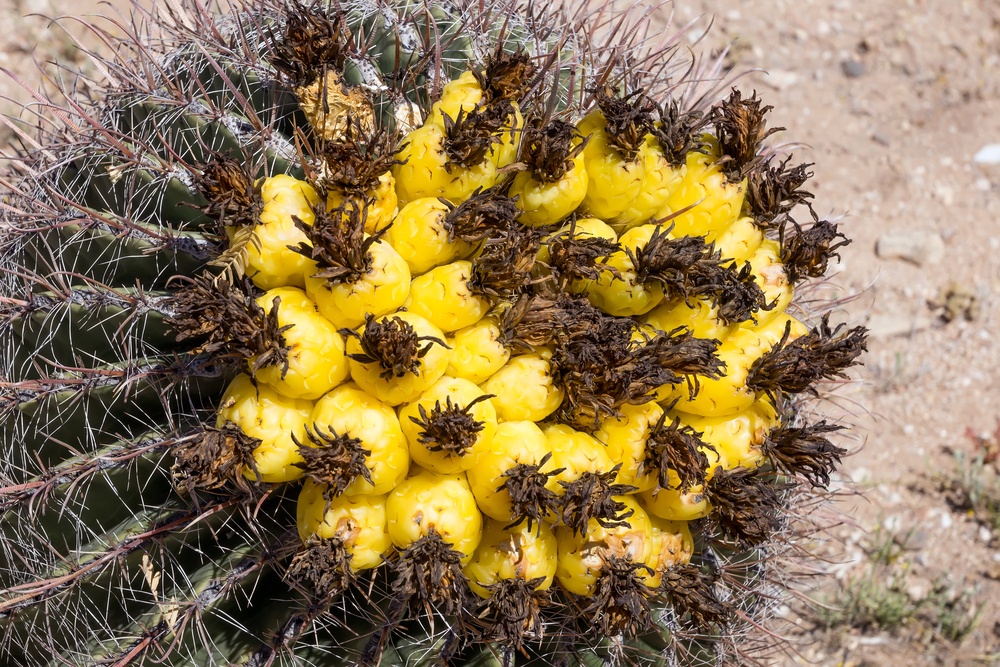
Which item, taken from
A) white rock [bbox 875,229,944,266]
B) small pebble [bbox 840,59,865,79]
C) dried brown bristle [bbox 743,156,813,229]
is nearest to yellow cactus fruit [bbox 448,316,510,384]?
dried brown bristle [bbox 743,156,813,229]

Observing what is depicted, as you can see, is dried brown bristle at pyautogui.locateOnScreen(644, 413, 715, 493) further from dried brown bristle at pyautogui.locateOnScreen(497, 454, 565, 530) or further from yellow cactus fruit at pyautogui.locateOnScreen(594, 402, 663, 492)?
dried brown bristle at pyautogui.locateOnScreen(497, 454, 565, 530)

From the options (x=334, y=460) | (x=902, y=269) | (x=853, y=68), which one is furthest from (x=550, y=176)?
(x=853, y=68)

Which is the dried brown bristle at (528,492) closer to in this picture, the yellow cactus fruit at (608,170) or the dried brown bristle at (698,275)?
the dried brown bristle at (698,275)

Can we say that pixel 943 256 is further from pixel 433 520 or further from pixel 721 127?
pixel 433 520

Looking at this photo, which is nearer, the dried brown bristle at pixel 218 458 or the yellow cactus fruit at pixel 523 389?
the dried brown bristle at pixel 218 458

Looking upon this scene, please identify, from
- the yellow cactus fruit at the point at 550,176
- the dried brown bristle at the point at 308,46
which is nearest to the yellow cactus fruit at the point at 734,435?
the yellow cactus fruit at the point at 550,176

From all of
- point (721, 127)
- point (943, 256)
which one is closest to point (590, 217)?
point (721, 127)

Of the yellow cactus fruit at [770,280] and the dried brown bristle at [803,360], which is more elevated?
the yellow cactus fruit at [770,280]

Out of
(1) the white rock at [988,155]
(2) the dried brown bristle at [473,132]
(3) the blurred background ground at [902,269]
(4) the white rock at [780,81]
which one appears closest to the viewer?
(2) the dried brown bristle at [473,132]
